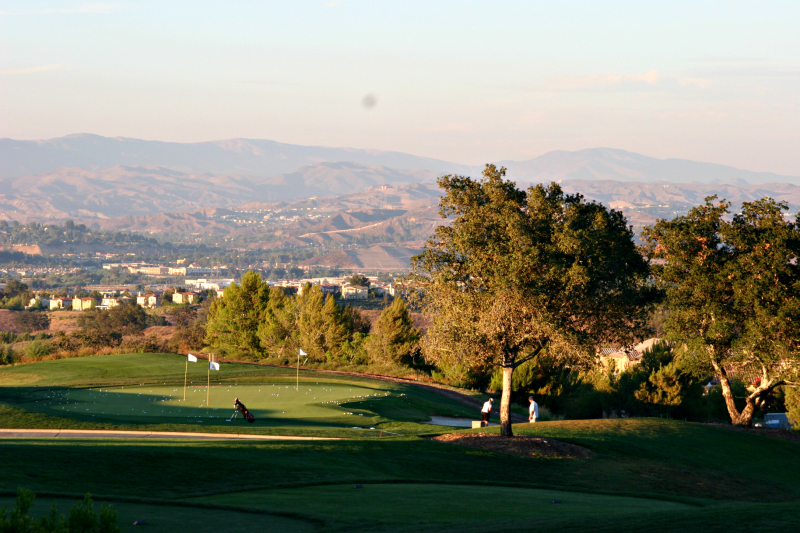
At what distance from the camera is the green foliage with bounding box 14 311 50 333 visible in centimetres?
10694

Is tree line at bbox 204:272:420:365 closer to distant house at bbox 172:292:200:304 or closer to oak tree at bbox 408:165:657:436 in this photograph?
oak tree at bbox 408:165:657:436

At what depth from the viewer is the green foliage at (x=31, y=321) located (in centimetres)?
10694

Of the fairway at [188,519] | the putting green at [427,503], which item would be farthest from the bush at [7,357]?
the fairway at [188,519]

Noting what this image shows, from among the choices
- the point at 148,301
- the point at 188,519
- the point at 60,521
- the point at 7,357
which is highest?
the point at 60,521

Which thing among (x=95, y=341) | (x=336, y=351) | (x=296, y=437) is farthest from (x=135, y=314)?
(x=296, y=437)

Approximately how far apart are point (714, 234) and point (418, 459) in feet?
48.3

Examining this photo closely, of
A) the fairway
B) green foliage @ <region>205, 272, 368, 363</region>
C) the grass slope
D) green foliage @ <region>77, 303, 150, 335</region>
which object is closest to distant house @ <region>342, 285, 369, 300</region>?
green foliage @ <region>77, 303, 150, 335</region>

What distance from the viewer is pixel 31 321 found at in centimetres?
10812

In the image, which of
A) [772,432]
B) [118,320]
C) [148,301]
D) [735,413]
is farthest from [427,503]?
[148,301]

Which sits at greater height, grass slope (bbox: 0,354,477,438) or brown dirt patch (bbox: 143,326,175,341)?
grass slope (bbox: 0,354,477,438)

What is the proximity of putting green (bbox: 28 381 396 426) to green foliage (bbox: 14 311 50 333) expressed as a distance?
8556 centimetres

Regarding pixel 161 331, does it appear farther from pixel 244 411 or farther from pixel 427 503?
pixel 427 503

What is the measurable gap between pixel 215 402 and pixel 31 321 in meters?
92.3

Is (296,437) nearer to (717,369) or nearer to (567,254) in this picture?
(567,254)
